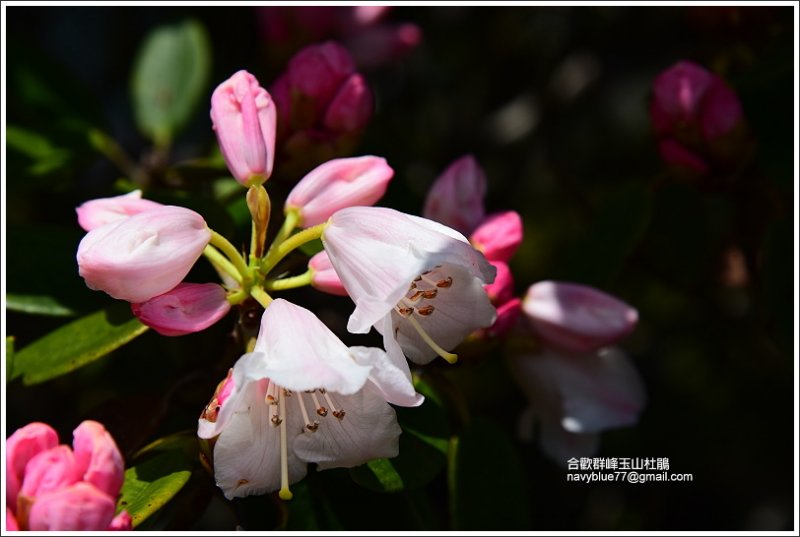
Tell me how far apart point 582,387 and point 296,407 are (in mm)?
529

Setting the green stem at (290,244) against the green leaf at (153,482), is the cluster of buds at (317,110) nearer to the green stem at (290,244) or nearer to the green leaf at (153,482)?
the green stem at (290,244)

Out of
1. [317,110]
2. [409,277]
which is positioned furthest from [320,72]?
[409,277]

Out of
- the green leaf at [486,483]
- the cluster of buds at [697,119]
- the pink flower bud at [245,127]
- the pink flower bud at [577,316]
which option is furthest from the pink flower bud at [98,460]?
the cluster of buds at [697,119]

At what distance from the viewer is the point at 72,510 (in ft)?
2.96

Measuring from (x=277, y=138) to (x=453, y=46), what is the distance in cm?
123

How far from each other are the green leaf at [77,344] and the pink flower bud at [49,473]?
0.20 metres

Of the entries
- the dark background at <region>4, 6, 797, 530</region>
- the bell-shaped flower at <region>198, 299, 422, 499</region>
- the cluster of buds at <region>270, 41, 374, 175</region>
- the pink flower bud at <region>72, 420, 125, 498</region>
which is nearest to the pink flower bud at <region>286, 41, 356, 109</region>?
the cluster of buds at <region>270, 41, 374, 175</region>

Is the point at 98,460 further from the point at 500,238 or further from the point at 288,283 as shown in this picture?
the point at 500,238

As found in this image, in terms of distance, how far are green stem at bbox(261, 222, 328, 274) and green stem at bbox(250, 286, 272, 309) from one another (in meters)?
0.02

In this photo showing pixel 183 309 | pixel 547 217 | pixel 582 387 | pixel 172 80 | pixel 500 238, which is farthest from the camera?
pixel 547 217

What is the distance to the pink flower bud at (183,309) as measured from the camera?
998 mm

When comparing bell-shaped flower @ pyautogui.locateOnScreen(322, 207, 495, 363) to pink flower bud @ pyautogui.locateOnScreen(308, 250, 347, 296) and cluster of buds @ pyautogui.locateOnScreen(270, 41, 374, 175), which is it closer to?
pink flower bud @ pyautogui.locateOnScreen(308, 250, 347, 296)

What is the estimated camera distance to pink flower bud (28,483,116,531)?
2.96ft

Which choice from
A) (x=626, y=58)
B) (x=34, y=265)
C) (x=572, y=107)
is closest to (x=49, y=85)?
(x=34, y=265)
